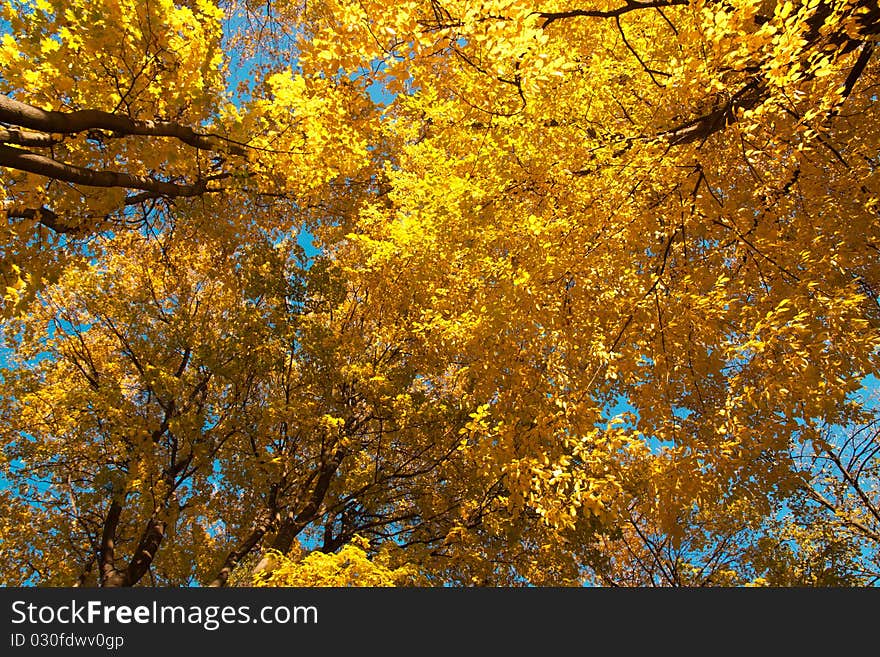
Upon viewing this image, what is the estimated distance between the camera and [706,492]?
3490 millimetres

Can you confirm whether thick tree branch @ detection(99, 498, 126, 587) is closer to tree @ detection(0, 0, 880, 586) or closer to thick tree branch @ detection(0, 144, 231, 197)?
tree @ detection(0, 0, 880, 586)

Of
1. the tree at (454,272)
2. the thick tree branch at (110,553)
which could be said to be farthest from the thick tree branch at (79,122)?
the thick tree branch at (110,553)

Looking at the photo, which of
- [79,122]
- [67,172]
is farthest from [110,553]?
[79,122]

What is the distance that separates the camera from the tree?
10.9 ft

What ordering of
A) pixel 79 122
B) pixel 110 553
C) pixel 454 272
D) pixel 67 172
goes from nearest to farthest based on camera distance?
pixel 79 122 → pixel 67 172 → pixel 454 272 → pixel 110 553

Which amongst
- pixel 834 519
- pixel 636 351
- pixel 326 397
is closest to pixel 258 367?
pixel 326 397

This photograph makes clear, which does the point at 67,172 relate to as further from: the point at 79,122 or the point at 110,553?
the point at 110,553

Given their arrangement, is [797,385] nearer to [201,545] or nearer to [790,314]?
[790,314]

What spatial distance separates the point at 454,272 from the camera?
21.9ft

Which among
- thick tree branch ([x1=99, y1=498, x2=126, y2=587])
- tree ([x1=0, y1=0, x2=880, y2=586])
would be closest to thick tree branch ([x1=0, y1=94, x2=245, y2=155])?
tree ([x1=0, y1=0, x2=880, y2=586])

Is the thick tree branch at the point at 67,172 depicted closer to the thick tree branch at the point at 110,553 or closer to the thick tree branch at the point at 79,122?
the thick tree branch at the point at 79,122

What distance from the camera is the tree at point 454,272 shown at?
3324 mm

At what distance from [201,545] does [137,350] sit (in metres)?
3.21

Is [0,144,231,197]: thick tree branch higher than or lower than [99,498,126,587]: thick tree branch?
higher
